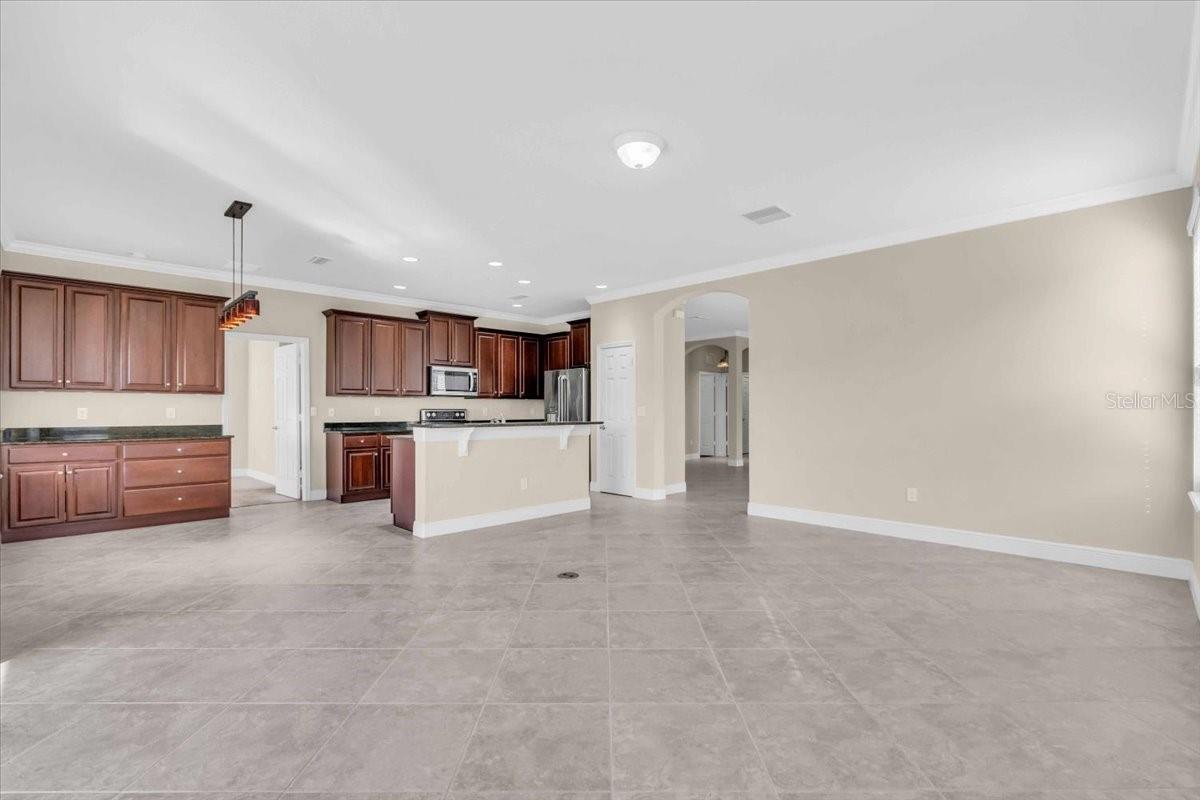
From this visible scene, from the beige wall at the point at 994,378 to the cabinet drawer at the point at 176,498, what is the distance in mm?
5661

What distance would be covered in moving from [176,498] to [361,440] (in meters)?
1.91

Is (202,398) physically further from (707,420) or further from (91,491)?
(707,420)

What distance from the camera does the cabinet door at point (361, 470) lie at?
6.74 m

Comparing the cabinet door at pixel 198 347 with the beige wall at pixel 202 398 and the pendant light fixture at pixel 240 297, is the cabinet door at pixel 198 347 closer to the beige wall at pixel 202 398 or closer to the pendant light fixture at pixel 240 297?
the beige wall at pixel 202 398

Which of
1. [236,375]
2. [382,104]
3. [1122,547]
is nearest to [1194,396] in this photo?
[1122,547]

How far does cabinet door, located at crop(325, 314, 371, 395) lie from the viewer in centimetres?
695

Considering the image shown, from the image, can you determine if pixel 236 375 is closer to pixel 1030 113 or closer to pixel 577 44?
pixel 577 44

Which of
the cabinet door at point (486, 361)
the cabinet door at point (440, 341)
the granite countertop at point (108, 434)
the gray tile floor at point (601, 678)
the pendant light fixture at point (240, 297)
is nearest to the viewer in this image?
the gray tile floor at point (601, 678)

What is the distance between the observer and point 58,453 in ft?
16.2

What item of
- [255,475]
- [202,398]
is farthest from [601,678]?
[255,475]

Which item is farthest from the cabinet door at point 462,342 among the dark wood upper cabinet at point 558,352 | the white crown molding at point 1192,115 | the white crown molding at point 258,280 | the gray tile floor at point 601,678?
the white crown molding at point 1192,115

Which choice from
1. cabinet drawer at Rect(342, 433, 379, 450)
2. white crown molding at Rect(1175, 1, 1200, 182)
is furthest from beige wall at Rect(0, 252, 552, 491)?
white crown molding at Rect(1175, 1, 1200, 182)

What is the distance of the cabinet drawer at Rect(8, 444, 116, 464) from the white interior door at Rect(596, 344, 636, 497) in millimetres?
5242

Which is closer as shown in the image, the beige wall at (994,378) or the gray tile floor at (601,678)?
the gray tile floor at (601,678)
